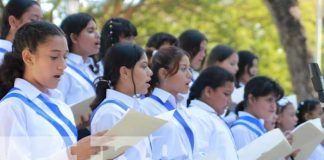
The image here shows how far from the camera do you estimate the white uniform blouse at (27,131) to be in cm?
355

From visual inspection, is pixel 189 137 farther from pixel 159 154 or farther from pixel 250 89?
pixel 250 89

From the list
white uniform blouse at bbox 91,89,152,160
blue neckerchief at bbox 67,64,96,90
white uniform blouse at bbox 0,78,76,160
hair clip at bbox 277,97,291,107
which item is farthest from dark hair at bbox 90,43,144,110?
hair clip at bbox 277,97,291,107

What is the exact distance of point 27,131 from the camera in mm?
3637

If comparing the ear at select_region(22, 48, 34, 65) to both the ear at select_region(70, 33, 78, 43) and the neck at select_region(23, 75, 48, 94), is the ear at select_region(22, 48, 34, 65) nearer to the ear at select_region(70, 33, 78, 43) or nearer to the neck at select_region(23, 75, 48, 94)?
the neck at select_region(23, 75, 48, 94)

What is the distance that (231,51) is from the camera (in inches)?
284

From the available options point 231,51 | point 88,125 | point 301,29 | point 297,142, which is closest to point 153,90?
point 88,125

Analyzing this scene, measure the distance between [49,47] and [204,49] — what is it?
10.2 feet

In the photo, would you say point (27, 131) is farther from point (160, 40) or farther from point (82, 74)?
point (160, 40)

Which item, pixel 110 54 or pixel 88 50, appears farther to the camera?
pixel 88 50

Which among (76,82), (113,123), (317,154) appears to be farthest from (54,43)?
(317,154)

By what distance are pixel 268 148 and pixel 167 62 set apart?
900 mm

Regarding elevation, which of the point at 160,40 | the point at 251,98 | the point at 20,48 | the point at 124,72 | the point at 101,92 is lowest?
the point at 251,98

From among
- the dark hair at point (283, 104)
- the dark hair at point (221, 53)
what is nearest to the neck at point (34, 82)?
the dark hair at point (283, 104)

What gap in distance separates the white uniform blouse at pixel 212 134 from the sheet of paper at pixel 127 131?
1.33 metres
